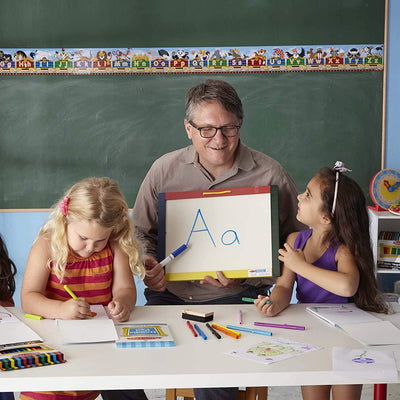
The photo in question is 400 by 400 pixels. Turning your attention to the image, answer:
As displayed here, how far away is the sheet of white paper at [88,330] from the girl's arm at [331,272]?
62 cm

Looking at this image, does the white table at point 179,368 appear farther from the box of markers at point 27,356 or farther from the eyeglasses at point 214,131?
the eyeglasses at point 214,131

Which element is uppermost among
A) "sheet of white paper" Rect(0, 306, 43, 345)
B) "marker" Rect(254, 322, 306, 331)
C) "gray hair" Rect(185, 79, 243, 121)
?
"gray hair" Rect(185, 79, 243, 121)

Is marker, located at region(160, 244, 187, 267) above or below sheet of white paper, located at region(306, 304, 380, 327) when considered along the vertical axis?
above

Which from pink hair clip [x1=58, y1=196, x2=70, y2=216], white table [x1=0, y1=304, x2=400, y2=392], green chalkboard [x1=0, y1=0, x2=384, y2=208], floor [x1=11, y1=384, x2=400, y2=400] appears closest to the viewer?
white table [x1=0, y1=304, x2=400, y2=392]

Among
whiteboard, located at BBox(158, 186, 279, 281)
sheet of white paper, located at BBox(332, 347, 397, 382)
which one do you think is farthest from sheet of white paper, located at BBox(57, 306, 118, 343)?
sheet of white paper, located at BBox(332, 347, 397, 382)

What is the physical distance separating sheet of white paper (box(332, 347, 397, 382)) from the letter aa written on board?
0.62m

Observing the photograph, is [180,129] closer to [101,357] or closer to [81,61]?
[81,61]

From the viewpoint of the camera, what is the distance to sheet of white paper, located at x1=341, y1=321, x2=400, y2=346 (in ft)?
5.18

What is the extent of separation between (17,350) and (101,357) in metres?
0.21

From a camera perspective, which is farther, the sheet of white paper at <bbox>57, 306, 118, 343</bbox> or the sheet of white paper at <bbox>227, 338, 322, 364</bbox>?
the sheet of white paper at <bbox>57, 306, 118, 343</bbox>

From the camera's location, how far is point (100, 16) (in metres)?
3.78

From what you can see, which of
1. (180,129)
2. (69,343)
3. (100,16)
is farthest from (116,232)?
(100,16)

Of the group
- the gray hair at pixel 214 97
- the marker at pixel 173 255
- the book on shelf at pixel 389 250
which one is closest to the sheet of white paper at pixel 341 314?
the marker at pixel 173 255

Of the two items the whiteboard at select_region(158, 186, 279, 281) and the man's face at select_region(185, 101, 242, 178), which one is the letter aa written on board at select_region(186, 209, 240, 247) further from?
the man's face at select_region(185, 101, 242, 178)
